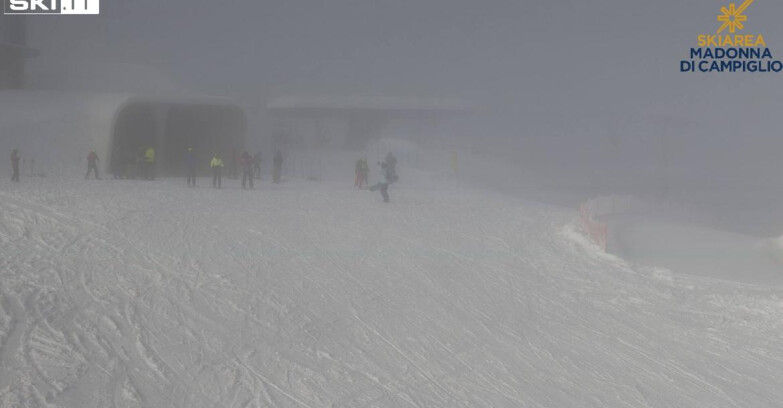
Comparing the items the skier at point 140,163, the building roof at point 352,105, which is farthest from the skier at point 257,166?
the building roof at point 352,105

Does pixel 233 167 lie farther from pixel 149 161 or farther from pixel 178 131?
pixel 178 131

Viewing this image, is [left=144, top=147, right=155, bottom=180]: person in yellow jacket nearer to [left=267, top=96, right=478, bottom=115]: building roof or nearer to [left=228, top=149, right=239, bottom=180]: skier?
[left=228, top=149, right=239, bottom=180]: skier

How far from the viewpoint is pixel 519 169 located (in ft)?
122

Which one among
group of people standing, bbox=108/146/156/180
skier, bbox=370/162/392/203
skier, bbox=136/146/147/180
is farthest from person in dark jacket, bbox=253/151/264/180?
skier, bbox=370/162/392/203

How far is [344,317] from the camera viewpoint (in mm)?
9008

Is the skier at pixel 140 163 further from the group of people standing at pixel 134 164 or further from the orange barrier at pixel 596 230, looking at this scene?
the orange barrier at pixel 596 230

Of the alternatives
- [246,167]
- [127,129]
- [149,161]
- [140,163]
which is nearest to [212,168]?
[246,167]

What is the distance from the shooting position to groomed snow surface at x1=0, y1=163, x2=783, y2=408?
6.75 meters

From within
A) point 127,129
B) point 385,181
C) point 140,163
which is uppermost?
point 127,129

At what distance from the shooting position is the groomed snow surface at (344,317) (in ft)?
22.1

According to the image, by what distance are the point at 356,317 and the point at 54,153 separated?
2118cm

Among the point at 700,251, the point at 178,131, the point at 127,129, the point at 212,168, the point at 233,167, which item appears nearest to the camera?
the point at 700,251

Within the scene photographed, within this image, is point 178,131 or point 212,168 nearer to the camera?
point 212,168

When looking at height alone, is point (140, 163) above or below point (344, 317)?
above
